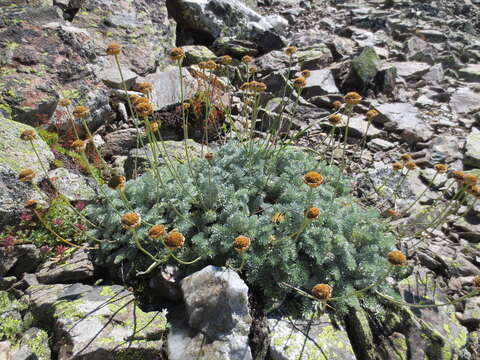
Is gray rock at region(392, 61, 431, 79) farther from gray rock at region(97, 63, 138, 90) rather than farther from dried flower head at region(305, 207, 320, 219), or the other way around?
dried flower head at region(305, 207, 320, 219)

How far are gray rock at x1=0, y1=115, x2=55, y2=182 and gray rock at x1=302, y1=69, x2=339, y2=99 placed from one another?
569cm

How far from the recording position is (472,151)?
19.4ft

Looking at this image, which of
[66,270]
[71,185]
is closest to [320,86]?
[71,185]

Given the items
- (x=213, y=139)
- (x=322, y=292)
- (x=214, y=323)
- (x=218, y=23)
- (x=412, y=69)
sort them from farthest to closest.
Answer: (x=218, y=23) → (x=412, y=69) → (x=213, y=139) → (x=214, y=323) → (x=322, y=292)

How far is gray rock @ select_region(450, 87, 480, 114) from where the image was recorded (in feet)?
25.1

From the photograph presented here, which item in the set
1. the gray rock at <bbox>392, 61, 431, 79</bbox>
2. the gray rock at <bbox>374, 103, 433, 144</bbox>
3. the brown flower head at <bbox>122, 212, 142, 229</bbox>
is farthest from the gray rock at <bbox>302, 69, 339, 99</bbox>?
the brown flower head at <bbox>122, 212, 142, 229</bbox>

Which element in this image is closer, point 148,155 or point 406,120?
point 148,155

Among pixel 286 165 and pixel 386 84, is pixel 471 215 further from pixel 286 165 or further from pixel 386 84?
pixel 386 84

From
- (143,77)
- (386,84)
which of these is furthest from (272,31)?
(143,77)

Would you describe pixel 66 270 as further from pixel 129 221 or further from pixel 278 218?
pixel 278 218

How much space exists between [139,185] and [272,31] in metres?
8.40

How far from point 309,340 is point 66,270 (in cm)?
251

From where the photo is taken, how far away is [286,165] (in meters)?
4.48

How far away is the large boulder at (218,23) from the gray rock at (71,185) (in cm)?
730
